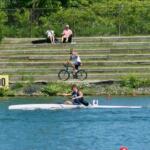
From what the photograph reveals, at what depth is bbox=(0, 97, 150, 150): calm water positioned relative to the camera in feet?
120

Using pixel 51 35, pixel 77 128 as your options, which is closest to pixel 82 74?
pixel 51 35

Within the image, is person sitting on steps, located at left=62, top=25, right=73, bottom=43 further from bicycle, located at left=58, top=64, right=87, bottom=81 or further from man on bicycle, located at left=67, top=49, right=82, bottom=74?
bicycle, located at left=58, top=64, right=87, bottom=81

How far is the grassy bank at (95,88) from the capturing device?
189ft

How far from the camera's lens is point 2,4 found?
81.7m

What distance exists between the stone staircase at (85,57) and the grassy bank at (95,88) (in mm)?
1069

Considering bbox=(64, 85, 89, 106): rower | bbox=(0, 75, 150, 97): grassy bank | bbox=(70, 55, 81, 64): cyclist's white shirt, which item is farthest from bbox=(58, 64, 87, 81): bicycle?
bbox=(64, 85, 89, 106): rower

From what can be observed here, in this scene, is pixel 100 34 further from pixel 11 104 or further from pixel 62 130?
pixel 62 130

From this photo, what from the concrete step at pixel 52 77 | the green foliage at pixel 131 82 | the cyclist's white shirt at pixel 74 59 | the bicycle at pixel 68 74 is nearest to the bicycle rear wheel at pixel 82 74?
the bicycle at pixel 68 74

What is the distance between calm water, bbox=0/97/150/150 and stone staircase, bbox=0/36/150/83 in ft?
20.0

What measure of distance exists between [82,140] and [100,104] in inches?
562

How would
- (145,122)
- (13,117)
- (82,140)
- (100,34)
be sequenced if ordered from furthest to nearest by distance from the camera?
(100,34) < (13,117) < (145,122) < (82,140)

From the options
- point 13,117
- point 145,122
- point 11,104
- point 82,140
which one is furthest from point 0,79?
point 82,140

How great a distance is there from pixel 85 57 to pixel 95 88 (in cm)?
585

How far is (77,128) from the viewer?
4231 centimetres
